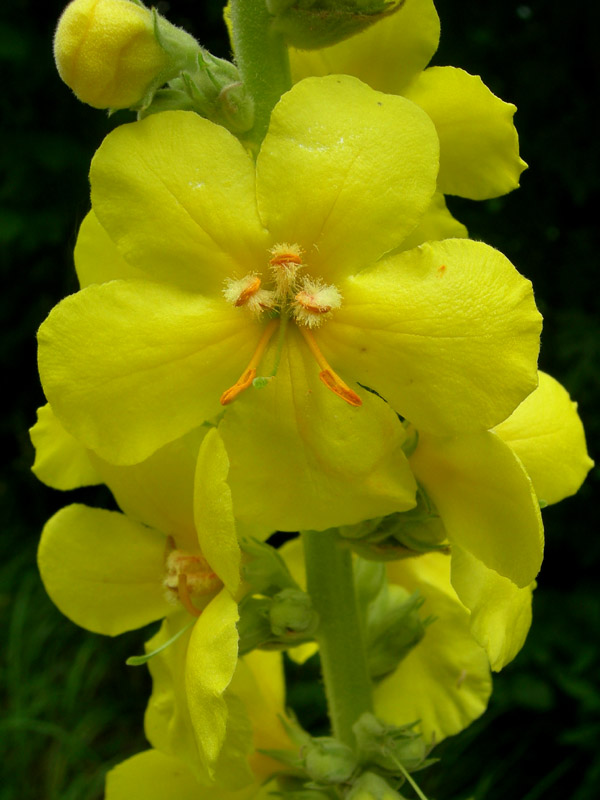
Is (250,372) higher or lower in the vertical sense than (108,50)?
lower

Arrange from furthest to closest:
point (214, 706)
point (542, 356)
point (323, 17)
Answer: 1. point (542, 356)
2. point (323, 17)
3. point (214, 706)

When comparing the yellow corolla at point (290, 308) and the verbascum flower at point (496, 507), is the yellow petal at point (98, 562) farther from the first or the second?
the verbascum flower at point (496, 507)

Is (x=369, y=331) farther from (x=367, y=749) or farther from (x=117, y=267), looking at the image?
(x=367, y=749)

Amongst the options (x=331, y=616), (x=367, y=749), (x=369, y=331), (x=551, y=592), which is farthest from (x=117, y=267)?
(x=551, y=592)

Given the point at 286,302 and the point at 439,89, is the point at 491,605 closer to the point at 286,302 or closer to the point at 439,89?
the point at 286,302

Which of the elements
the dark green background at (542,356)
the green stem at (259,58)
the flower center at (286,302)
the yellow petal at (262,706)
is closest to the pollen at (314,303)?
the flower center at (286,302)

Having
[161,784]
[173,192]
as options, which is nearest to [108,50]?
[173,192]
